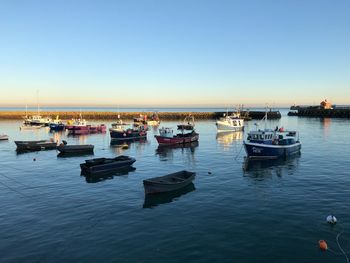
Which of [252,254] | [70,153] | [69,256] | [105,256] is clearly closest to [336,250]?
[252,254]

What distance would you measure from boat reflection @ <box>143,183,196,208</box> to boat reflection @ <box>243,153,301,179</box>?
36.1ft

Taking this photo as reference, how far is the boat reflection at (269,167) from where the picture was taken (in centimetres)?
4056

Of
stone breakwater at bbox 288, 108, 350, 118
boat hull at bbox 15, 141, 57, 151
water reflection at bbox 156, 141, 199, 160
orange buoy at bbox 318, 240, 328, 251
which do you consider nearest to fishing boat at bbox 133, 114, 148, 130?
water reflection at bbox 156, 141, 199, 160

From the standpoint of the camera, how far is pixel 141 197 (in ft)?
99.5

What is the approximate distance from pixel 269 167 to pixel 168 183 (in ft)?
65.2

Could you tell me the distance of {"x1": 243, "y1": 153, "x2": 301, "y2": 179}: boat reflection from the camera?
4056 centimetres

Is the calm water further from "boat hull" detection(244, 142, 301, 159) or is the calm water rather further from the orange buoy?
"boat hull" detection(244, 142, 301, 159)

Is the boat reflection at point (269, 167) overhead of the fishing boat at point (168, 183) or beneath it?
beneath

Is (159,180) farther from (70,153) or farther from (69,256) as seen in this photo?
(70,153)

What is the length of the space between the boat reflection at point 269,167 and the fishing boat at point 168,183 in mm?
9520

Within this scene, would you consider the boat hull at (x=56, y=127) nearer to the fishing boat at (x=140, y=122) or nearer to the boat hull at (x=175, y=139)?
the fishing boat at (x=140, y=122)

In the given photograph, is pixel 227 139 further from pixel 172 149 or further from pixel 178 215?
pixel 178 215

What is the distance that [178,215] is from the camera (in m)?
25.3

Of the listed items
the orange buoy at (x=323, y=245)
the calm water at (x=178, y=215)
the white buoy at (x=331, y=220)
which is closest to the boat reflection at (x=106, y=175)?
the calm water at (x=178, y=215)
